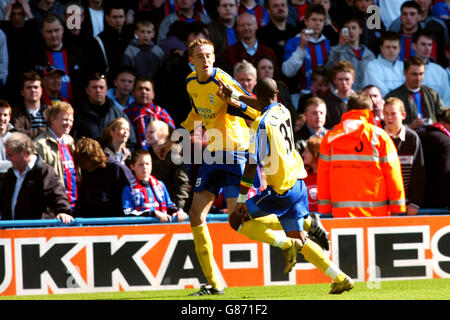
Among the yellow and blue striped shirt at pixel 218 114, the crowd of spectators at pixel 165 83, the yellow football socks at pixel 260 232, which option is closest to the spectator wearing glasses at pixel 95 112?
the crowd of spectators at pixel 165 83

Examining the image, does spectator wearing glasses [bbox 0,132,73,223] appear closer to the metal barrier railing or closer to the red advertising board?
the metal barrier railing

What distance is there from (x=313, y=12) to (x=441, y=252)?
3.77 meters

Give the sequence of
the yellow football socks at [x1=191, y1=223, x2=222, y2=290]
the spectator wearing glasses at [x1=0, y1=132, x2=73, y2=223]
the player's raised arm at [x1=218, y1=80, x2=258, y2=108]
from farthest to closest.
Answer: the spectator wearing glasses at [x1=0, y1=132, x2=73, y2=223], the yellow football socks at [x1=191, y1=223, x2=222, y2=290], the player's raised arm at [x1=218, y1=80, x2=258, y2=108]

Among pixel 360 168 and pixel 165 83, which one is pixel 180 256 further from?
pixel 165 83

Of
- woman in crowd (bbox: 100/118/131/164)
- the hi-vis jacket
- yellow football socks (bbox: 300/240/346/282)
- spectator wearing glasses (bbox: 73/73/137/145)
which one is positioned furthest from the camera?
spectator wearing glasses (bbox: 73/73/137/145)

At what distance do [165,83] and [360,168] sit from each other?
283 cm

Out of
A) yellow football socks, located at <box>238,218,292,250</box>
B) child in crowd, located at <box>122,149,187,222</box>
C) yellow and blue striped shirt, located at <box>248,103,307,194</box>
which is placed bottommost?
yellow football socks, located at <box>238,218,292,250</box>

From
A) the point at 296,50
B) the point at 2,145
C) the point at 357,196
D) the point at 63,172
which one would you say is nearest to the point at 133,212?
the point at 63,172

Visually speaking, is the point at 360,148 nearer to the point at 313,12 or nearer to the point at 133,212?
the point at 133,212

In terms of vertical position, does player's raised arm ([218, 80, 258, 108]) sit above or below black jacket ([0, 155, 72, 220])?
above

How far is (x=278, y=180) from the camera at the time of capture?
6.74 metres

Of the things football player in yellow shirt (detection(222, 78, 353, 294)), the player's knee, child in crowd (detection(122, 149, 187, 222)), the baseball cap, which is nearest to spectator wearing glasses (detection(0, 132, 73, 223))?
child in crowd (detection(122, 149, 187, 222))

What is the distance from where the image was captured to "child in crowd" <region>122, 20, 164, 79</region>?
10.0 m

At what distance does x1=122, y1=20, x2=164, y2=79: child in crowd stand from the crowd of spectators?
0.04 ft
